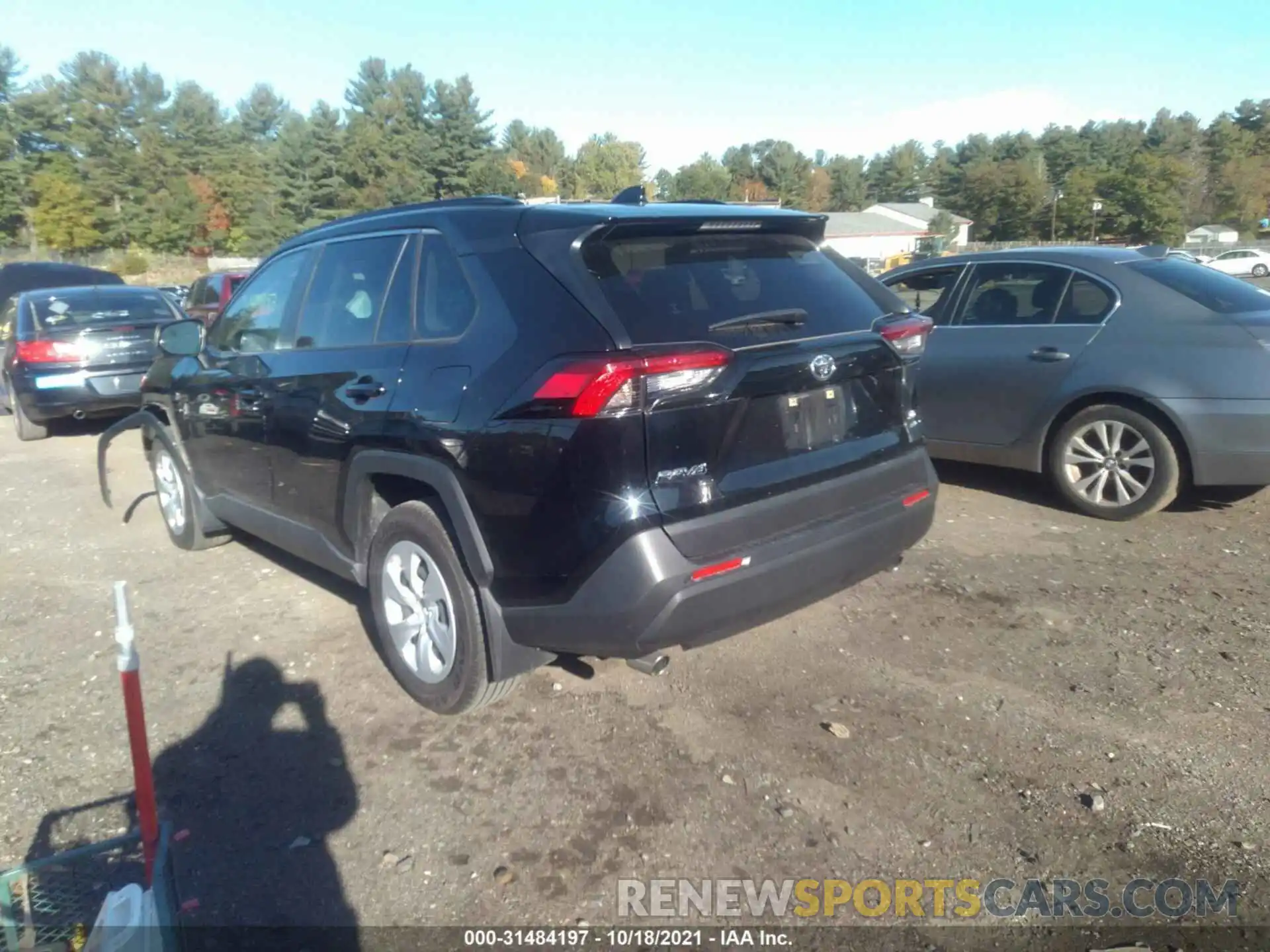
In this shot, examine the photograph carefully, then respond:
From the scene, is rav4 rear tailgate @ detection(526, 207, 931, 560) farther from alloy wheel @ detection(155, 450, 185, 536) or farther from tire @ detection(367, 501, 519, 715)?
alloy wheel @ detection(155, 450, 185, 536)

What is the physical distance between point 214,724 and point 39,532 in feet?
12.6

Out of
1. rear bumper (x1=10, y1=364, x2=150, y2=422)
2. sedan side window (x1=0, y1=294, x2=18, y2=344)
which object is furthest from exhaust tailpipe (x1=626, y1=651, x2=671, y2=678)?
sedan side window (x1=0, y1=294, x2=18, y2=344)

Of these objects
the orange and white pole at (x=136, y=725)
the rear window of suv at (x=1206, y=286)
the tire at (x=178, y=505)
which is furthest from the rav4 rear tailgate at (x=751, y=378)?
the tire at (x=178, y=505)

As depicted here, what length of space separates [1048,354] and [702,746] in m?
3.79

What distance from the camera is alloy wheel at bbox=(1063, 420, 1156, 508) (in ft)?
19.0

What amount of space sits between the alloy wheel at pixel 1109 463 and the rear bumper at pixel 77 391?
8566 millimetres

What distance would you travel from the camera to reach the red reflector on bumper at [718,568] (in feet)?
10.2

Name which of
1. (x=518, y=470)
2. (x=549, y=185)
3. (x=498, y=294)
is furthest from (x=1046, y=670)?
(x=549, y=185)

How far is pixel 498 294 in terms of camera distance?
3359mm

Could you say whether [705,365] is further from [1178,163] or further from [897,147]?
[897,147]

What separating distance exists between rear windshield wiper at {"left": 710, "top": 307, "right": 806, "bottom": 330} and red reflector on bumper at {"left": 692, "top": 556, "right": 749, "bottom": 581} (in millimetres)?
761

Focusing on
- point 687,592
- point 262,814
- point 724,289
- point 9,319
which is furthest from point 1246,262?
point 262,814

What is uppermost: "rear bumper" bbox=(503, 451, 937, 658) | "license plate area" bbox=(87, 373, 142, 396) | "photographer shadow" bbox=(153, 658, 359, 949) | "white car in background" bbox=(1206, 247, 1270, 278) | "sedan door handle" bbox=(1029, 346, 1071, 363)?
"sedan door handle" bbox=(1029, 346, 1071, 363)

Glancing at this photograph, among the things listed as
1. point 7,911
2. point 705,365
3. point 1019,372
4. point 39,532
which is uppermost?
point 705,365
